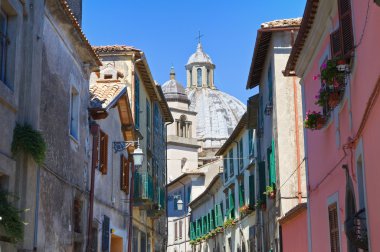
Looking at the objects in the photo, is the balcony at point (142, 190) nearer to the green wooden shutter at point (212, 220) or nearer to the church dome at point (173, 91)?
the green wooden shutter at point (212, 220)

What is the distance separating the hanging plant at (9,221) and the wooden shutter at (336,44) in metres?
5.62

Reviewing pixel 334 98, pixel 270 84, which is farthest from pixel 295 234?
pixel 334 98

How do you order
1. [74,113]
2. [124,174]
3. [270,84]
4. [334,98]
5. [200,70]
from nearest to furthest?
[334,98], [74,113], [124,174], [270,84], [200,70]

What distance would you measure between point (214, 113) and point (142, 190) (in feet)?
289

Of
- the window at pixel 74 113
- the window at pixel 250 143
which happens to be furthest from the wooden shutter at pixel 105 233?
the window at pixel 250 143

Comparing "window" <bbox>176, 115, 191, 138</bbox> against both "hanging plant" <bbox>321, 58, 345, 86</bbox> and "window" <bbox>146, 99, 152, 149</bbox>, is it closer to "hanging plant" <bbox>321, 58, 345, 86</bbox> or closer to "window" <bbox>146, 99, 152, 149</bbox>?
"window" <bbox>146, 99, 152, 149</bbox>

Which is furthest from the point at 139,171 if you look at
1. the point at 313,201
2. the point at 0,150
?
the point at 0,150

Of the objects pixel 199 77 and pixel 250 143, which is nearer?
pixel 250 143

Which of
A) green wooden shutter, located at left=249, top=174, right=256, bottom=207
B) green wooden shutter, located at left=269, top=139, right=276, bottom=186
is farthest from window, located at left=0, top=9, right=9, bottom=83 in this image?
green wooden shutter, located at left=249, top=174, right=256, bottom=207

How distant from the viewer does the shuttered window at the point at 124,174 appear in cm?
2228

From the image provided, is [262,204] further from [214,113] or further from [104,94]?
[214,113]

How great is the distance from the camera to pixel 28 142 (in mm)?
11039

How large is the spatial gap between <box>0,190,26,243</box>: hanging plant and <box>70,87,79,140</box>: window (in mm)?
5303

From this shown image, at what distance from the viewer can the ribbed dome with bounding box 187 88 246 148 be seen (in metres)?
110
